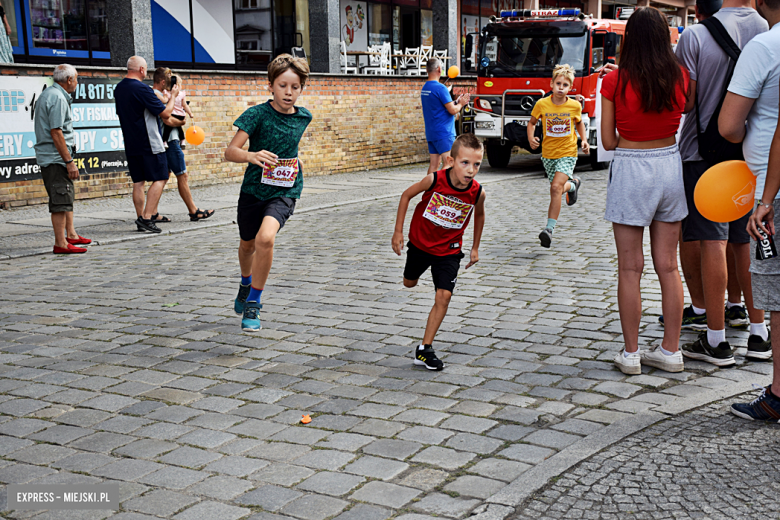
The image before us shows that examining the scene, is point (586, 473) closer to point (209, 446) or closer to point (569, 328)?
point (209, 446)

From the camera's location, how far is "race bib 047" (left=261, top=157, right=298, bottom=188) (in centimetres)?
569

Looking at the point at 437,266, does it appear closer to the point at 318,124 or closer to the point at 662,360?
the point at 662,360

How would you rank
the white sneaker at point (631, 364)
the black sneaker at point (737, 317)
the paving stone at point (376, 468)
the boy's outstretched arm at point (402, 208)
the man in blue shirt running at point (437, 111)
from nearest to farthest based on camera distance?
the paving stone at point (376, 468)
the white sneaker at point (631, 364)
the boy's outstretched arm at point (402, 208)
the black sneaker at point (737, 317)
the man in blue shirt running at point (437, 111)

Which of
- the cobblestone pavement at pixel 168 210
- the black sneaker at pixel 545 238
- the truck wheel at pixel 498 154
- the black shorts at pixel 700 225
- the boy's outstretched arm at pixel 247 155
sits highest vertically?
the boy's outstretched arm at pixel 247 155

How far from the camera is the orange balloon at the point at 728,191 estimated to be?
13.4 feet

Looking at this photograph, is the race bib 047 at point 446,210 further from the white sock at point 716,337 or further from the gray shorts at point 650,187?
the white sock at point 716,337

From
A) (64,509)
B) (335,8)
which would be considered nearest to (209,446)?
(64,509)

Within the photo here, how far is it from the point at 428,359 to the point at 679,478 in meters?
Answer: 1.77

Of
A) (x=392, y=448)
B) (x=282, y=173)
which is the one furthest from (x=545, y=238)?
(x=392, y=448)

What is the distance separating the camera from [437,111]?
1301 centimetres

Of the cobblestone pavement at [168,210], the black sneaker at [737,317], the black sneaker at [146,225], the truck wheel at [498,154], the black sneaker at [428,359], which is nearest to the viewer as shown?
the black sneaker at [428,359]

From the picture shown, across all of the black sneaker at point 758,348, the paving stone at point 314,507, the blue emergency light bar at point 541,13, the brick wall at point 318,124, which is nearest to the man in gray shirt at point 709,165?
the black sneaker at point 758,348

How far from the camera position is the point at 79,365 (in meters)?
5.02

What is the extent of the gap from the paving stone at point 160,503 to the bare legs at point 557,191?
6204 mm
